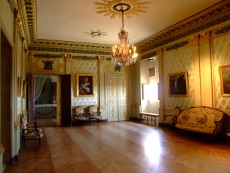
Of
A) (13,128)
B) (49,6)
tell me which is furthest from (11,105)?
(49,6)

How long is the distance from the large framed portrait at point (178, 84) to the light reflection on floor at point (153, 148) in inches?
73.7

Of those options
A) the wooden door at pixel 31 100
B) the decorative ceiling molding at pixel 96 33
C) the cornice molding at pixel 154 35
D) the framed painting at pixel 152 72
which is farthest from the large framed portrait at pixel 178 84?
the wooden door at pixel 31 100

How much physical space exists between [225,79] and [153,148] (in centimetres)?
299

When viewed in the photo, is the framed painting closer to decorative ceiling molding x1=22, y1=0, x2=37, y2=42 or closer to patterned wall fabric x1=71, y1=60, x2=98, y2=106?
patterned wall fabric x1=71, y1=60, x2=98, y2=106

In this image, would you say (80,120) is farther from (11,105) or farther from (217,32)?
(217,32)

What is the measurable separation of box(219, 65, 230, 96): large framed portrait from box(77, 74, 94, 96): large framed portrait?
19.7 ft

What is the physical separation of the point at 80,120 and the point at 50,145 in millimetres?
3851

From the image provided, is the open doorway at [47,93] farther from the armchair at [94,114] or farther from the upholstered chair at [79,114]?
the armchair at [94,114]

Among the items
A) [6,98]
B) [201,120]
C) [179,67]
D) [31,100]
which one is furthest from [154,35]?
[6,98]

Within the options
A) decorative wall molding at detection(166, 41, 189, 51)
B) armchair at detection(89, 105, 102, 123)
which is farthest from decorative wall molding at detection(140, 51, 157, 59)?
armchair at detection(89, 105, 102, 123)

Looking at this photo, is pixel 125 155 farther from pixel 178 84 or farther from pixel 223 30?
pixel 223 30

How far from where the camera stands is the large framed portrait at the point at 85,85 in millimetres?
10344

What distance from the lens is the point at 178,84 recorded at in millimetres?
8109

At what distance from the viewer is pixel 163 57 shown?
354 inches
